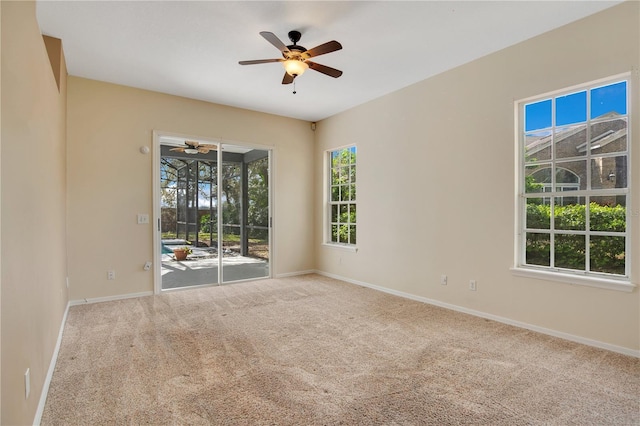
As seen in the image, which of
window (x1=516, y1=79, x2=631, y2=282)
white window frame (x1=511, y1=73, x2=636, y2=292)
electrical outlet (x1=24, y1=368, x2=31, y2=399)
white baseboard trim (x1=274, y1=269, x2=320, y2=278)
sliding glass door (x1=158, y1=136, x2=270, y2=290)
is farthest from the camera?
white baseboard trim (x1=274, y1=269, x2=320, y2=278)

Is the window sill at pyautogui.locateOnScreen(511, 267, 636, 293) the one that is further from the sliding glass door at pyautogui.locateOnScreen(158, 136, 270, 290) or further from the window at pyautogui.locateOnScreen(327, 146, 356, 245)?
the sliding glass door at pyautogui.locateOnScreen(158, 136, 270, 290)

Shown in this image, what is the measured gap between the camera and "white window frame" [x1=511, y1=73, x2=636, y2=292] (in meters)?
2.75

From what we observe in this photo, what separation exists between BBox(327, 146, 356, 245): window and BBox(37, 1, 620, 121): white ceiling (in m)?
1.53

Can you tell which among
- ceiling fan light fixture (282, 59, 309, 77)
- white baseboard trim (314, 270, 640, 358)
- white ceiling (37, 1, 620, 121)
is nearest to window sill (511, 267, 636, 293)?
white baseboard trim (314, 270, 640, 358)

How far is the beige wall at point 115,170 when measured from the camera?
4230mm

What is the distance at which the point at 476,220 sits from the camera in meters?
3.78

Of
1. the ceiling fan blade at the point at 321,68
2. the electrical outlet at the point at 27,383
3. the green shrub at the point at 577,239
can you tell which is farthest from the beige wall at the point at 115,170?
the green shrub at the point at 577,239

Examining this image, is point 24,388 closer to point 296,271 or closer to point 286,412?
point 286,412

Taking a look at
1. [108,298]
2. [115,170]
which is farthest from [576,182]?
[108,298]

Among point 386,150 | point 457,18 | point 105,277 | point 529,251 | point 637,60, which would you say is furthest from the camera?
point 386,150

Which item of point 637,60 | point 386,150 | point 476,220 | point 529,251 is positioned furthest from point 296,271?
point 637,60

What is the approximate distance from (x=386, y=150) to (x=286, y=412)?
3.79 m

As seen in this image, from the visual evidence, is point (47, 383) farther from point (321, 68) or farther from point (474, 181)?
point (474, 181)

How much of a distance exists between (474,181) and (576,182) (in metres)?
0.94
